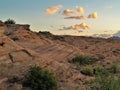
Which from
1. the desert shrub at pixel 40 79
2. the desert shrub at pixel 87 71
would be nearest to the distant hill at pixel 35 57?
the desert shrub at pixel 87 71

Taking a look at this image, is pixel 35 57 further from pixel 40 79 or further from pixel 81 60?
pixel 81 60

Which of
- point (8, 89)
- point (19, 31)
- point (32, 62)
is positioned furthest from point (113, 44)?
point (8, 89)

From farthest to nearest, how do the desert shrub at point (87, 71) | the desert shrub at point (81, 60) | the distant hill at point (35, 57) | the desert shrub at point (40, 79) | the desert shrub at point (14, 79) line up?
1. the desert shrub at point (81, 60)
2. the desert shrub at point (87, 71)
3. the distant hill at point (35, 57)
4. the desert shrub at point (14, 79)
5. the desert shrub at point (40, 79)

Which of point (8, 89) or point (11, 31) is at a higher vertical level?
point (11, 31)

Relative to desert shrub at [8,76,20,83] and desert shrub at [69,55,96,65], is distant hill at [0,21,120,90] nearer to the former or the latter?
desert shrub at [8,76,20,83]

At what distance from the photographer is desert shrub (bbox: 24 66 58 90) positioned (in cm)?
2302

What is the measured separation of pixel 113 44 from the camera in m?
44.1

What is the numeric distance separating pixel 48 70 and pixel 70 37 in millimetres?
20683

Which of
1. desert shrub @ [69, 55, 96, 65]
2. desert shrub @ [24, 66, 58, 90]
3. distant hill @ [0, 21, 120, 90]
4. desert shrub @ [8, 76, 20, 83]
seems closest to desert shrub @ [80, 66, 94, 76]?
distant hill @ [0, 21, 120, 90]

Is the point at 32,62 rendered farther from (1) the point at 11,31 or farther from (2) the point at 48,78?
(1) the point at 11,31

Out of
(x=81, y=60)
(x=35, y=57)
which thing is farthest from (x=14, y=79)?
(x=81, y=60)

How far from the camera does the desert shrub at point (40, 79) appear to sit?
23016 mm

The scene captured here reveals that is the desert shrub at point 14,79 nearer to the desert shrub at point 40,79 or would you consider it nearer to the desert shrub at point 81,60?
the desert shrub at point 40,79

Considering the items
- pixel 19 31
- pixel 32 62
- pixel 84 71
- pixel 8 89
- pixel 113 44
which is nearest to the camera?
pixel 8 89
